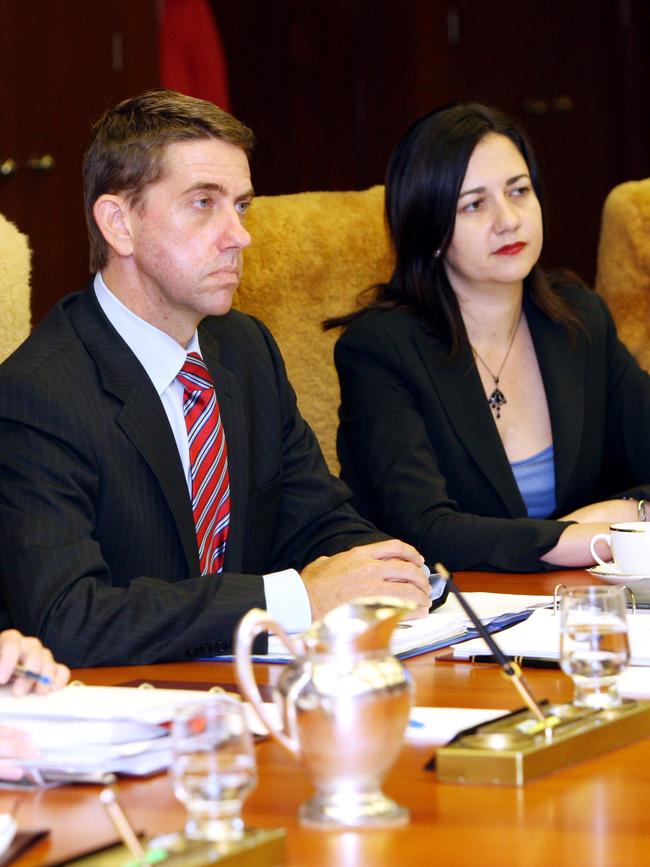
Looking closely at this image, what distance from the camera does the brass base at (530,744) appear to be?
101cm

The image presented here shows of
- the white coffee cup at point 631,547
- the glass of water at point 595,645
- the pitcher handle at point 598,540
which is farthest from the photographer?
the pitcher handle at point 598,540

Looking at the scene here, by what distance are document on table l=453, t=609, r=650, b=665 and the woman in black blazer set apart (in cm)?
88

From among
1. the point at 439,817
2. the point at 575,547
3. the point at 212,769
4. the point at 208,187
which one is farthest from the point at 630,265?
the point at 212,769

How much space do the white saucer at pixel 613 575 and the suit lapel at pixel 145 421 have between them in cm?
51

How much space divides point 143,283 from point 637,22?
152 inches

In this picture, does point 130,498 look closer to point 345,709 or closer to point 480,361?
point 345,709

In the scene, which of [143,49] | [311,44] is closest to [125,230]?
[143,49]

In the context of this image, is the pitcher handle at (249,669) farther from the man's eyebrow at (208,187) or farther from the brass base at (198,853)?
the man's eyebrow at (208,187)

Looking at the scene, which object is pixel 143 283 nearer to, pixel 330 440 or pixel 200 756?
pixel 330 440

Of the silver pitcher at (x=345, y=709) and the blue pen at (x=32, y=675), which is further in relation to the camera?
the blue pen at (x=32, y=675)

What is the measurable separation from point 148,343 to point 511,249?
965 millimetres

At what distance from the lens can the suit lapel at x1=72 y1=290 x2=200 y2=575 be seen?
1839 mm

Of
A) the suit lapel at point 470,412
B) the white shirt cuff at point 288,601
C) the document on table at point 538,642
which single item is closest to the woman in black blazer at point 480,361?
the suit lapel at point 470,412

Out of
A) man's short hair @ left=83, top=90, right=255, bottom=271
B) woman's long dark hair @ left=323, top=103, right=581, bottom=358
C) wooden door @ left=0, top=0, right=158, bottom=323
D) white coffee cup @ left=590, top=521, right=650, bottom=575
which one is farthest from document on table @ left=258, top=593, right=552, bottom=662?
wooden door @ left=0, top=0, right=158, bottom=323
